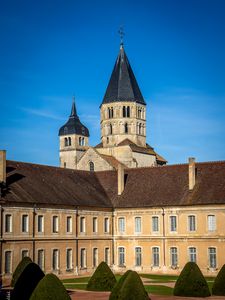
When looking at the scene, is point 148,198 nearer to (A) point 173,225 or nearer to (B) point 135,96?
(A) point 173,225

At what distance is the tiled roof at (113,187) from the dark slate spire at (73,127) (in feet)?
189

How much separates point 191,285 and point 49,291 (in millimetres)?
11789

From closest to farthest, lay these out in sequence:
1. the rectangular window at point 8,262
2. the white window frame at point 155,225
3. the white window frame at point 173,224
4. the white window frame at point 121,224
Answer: the rectangular window at point 8,262 → the white window frame at point 173,224 → the white window frame at point 155,225 → the white window frame at point 121,224

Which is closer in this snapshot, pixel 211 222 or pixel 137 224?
pixel 211 222

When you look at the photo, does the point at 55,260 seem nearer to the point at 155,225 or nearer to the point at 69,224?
the point at 69,224

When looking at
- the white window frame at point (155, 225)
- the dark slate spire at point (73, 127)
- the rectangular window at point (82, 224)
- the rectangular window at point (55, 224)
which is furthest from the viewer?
the dark slate spire at point (73, 127)

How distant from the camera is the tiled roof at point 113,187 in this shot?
159 feet

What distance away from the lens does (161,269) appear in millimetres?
51688

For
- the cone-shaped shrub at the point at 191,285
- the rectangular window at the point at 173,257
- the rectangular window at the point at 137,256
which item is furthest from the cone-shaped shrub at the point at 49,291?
the rectangular window at the point at 137,256

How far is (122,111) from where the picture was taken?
82.1 meters

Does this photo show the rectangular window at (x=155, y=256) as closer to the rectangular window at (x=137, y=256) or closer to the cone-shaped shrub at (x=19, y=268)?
the rectangular window at (x=137, y=256)

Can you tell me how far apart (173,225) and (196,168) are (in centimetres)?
587

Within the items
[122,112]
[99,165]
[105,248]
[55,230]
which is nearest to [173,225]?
[105,248]

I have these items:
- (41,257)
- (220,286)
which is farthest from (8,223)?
(220,286)
